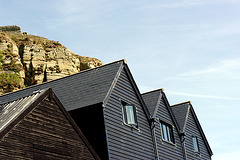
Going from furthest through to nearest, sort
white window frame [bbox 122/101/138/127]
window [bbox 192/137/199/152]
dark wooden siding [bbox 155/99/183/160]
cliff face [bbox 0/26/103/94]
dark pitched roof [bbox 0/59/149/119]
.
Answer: cliff face [bbox 0/26/103/94] → window [bbox 192/137/199/152] → dark wooden siding [bbox 155/99/183/160] → white window frame [bbox 122/101/138/127] → dark pitched roof [bbox 0/59/149/119]

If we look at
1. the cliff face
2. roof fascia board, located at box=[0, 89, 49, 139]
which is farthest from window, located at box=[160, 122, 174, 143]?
the cliff face

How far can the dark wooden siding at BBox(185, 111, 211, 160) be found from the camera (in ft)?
88.2

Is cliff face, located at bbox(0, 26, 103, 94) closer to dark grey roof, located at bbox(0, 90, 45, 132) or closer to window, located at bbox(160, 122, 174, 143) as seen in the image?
window, located at bbox(160, 122, 174, 143)

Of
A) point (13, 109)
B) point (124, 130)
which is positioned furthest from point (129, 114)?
point (13, 109)

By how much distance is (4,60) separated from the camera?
59.6 m

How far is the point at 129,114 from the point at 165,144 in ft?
14.4

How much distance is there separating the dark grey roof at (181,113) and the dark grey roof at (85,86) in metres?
8.53

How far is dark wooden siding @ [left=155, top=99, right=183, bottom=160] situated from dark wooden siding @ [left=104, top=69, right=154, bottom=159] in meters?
1.10

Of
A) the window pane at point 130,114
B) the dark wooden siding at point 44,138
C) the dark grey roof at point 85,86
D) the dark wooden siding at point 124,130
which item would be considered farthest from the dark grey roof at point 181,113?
the dark wooden siding at point 44,138

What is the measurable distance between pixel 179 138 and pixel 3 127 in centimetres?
1631

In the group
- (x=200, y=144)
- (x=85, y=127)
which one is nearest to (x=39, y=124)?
(x=85, y=127)

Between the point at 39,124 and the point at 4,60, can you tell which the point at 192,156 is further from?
the point at 4,60

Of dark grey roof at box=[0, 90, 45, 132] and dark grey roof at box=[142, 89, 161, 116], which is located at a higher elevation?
dark grey roof at box=[142, 89, 161, 116]

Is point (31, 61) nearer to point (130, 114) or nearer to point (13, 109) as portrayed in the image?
point (130, 114)
